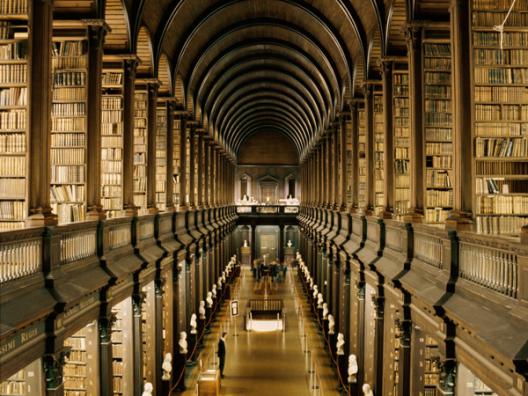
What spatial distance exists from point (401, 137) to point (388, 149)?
1516 millimetres

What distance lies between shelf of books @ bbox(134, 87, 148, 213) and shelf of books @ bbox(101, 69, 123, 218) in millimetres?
1213

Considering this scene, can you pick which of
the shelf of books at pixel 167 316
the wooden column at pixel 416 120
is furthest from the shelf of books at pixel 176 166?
the wooden column at pixel 416 120

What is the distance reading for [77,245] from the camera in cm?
Answer: 653

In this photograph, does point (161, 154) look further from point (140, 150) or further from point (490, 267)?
point (490, 267)

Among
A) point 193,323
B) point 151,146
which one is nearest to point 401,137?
point 151,146

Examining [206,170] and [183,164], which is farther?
[206,170]

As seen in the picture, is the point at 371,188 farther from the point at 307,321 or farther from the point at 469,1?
the point at 307,321

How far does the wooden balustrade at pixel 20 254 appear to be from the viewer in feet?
15.2

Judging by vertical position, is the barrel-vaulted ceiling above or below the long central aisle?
above

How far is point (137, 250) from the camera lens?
9.18 m

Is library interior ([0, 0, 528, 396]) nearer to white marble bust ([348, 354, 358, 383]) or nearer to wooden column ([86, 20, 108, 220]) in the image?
wooden column ([86, 20, 108, 220])

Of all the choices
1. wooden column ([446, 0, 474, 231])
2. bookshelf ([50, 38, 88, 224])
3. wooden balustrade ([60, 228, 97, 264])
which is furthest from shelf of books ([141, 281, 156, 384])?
wooden column ([446, 0, 474, 231])

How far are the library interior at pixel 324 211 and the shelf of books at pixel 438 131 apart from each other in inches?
1.1

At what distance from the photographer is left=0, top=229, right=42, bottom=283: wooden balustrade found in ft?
15.2
